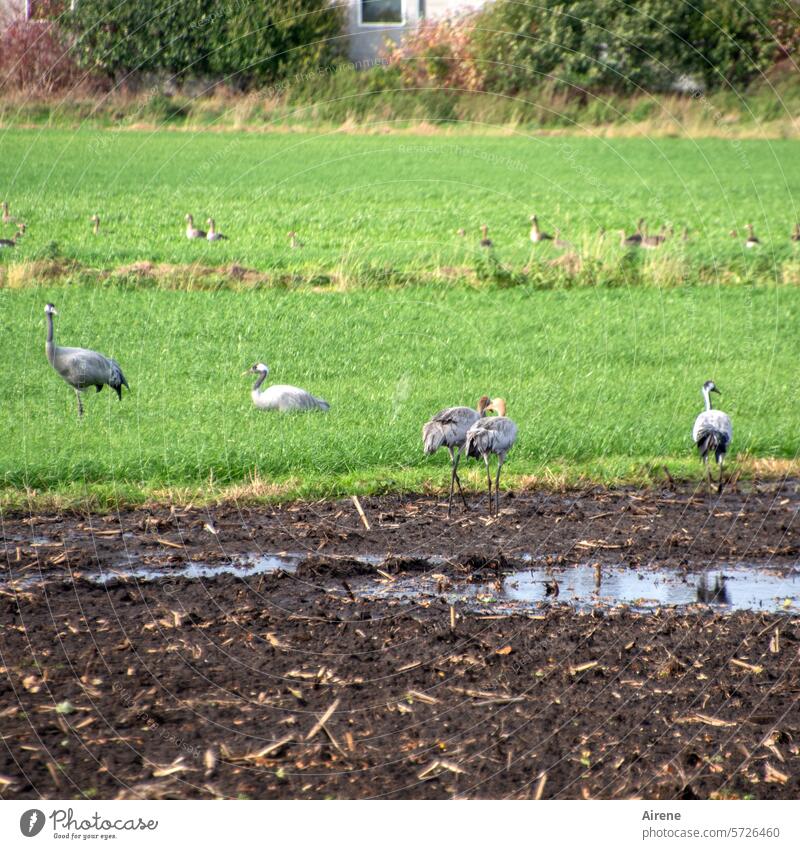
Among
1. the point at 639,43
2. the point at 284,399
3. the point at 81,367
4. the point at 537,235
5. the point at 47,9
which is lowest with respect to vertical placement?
the point at 284,399

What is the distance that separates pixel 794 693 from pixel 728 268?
57.7 ft

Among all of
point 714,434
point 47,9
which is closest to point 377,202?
point 47,9

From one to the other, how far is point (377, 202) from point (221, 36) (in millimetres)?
7201

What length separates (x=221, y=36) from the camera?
69.8 ft

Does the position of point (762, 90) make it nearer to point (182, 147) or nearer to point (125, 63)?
point (182, 147)

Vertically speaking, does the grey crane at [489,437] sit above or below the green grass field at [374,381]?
above

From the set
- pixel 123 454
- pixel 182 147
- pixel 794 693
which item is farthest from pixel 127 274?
pixel 794 693

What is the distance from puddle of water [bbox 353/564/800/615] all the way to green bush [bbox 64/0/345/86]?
555 cm

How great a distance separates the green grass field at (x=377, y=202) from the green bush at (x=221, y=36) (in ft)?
9.71

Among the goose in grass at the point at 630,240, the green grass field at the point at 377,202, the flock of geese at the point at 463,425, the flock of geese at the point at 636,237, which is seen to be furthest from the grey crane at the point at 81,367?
the goose in grass at the point at 630,240

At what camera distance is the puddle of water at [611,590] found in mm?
8188

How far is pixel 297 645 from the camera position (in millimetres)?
7277

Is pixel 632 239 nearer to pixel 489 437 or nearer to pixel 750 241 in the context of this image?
pixel 750 241

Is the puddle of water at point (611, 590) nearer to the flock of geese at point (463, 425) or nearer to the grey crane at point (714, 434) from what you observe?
the flock of geese at point (463, 425)
